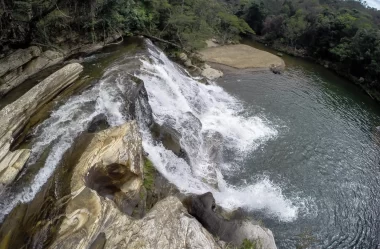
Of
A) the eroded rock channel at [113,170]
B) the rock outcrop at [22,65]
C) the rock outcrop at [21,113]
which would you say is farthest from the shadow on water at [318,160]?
the rock outcrop at [22,65]

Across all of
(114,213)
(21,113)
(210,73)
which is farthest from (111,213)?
(210,73)

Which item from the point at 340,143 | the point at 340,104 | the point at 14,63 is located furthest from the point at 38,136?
the point at 340,104

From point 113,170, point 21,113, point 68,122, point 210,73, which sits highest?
point 113,170

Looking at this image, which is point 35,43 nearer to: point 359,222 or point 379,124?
point 359,222

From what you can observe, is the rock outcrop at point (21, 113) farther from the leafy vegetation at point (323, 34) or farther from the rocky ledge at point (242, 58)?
the leafy vegetation at point (323, 34)

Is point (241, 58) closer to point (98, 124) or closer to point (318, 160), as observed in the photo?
point (318, 160)
